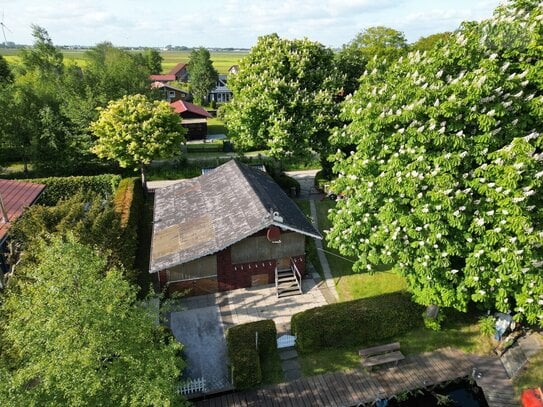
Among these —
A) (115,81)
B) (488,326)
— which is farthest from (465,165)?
(115,81)

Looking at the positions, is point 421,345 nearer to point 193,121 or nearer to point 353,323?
point 353,323

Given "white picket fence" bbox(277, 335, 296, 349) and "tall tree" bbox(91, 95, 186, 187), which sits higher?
"tall tree" bbox(91, 95, 186, 187)

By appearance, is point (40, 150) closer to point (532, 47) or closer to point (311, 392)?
point (311, 392)

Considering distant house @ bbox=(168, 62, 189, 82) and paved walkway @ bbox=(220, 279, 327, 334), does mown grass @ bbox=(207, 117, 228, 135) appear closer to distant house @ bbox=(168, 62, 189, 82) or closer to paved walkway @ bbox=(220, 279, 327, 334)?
distant house @ bbox=(168, 62, 189, 82)

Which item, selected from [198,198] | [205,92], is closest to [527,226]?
[198,198]

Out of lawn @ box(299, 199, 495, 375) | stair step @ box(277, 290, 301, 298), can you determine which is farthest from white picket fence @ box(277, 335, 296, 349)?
stair step @ box(277, 290, 301, 298)

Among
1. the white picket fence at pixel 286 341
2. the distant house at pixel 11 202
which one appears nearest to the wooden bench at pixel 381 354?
the white picket fence at pixel 286 341
